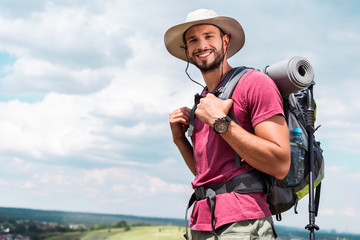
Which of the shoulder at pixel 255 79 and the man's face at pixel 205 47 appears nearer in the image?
the shoulder at pixel 255 79

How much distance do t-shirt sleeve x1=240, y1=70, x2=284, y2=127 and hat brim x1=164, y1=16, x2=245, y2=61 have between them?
78cm

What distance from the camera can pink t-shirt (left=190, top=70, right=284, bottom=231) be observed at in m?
3.20

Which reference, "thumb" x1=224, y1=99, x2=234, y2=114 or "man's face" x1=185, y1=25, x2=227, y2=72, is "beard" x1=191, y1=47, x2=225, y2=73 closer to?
"man's face" x1=185, y1=25, x2=227, y2=72

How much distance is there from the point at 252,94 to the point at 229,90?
0.23 meters

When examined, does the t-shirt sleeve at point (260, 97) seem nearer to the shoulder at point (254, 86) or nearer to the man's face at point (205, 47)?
the shoulder at point (254, 86)

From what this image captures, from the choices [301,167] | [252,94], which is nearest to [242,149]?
[252,94]

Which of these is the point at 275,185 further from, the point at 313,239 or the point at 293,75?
the point at 293,75

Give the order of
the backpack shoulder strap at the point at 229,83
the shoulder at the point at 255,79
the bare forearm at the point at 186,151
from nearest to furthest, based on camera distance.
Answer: the shoulder at the point at 255,79, the backpack shoulder strap at the point at 229,83, the bare forearm at the point at 186,151

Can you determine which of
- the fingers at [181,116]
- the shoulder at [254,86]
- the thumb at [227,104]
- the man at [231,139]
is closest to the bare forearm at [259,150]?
the man at [231,139]

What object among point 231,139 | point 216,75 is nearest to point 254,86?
point 231,139

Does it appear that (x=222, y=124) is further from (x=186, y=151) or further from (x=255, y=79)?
(x=186, y=151)

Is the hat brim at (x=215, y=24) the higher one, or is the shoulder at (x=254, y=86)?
the hat brim at (x=215, y=24)

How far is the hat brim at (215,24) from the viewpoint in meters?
3.88

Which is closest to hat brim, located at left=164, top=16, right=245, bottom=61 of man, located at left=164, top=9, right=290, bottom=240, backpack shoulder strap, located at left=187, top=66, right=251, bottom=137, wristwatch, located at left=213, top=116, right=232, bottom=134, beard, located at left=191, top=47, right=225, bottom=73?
man, located at left=164, top=9, right=290, bottom=240
